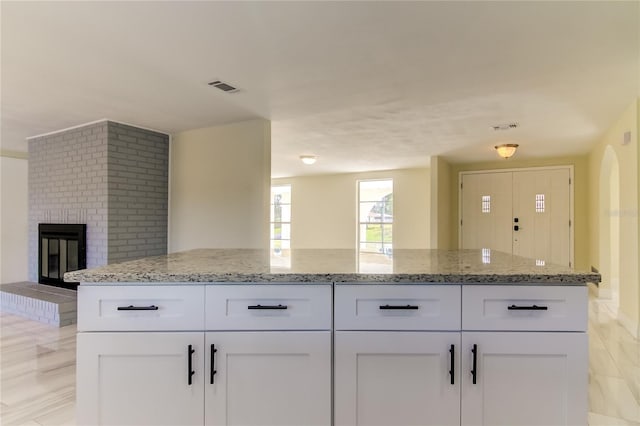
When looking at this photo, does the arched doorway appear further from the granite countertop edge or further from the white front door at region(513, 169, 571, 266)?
the granite countertop edge

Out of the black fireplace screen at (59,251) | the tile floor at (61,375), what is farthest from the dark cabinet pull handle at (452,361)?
the black fireplace screen at (59,251)

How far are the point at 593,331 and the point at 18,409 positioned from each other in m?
4.89

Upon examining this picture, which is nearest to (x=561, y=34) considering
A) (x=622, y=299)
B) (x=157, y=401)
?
(x=157, y=401)

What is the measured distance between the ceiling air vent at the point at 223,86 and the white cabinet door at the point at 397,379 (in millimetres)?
2282

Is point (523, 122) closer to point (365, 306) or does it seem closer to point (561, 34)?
point (561, 34)

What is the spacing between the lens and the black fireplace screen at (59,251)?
4.05 m

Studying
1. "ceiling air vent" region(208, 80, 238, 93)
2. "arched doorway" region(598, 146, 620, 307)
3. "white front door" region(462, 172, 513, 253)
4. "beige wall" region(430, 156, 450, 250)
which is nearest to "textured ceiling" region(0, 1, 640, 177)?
"ceiling air vent" region(208, 80, 238, 93)

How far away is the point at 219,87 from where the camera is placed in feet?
9.40

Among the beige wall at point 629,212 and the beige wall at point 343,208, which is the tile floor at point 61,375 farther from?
the beige wall at point 343,208

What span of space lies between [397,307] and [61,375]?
8.95ft

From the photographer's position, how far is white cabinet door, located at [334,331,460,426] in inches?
52.7

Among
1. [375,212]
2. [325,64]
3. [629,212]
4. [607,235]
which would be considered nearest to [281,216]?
[375,212]

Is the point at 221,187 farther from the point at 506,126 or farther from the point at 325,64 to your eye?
the point at 506,126

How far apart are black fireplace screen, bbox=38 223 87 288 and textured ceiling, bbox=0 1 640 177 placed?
1255 mm
